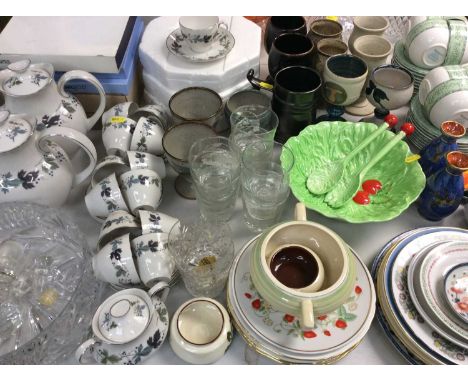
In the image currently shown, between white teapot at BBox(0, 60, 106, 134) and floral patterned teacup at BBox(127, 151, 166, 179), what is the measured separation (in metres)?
0.15

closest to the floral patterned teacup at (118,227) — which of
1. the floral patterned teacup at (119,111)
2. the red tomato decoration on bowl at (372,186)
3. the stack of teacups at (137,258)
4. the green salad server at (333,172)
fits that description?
the stack of teacups at (137,258)

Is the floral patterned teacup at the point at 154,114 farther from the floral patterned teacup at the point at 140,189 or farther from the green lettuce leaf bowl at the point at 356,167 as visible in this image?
the green lettuce leaf bowl at the point at 356,167

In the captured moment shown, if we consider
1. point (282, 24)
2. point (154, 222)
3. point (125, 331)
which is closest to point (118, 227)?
point (154, 222)

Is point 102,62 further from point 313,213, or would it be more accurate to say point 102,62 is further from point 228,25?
point 313,213

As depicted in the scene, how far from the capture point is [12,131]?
2.13ft

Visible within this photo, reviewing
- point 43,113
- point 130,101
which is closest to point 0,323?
point 43,113

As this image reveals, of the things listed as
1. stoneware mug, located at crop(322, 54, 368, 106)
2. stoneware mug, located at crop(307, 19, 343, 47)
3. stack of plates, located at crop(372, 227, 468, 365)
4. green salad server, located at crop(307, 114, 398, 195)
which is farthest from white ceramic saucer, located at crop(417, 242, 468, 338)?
stoneware mug, located at crop(307, 19, 343, 47)

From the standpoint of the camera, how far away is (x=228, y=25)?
0.97 m

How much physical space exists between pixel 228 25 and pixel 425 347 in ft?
2.65

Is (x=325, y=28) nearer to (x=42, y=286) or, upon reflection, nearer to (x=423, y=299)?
(x=423, y=299)

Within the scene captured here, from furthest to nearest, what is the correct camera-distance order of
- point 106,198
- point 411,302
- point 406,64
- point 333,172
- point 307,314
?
point 406,64 → point 333,172 → point 106,198 → point 411,302 → point 307,314

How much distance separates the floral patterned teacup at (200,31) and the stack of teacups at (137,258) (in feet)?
1.41

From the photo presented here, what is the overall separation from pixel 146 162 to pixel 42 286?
0.28 m

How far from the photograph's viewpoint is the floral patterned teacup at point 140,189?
708mm
